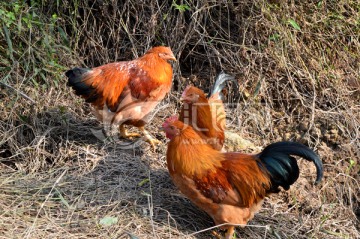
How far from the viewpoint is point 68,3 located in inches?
210

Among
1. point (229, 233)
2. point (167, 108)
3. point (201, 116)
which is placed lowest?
point (229, 233)

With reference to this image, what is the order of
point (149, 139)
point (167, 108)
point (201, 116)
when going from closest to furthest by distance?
1. point (201, 116)
2. point (149, 139)
3. point (167, 108)

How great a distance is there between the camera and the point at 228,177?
144 inches

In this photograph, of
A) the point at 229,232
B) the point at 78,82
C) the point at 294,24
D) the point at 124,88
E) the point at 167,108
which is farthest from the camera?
the point at 167,108

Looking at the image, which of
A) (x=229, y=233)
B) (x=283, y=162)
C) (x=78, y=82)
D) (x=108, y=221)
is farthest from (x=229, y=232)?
(x=78, y=82)

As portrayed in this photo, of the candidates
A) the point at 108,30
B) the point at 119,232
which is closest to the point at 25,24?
the point at 108,30

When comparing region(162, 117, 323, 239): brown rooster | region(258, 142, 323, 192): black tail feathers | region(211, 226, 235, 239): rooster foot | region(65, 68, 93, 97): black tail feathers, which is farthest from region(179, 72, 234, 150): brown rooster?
region(65, 68, 93, 97): black tail feathers

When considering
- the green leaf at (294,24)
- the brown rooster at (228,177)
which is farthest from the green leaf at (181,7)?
the brown rooster at (228,177)

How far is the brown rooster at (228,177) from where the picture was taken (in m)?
3.53

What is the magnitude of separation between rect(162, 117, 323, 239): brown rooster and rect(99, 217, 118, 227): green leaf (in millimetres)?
575

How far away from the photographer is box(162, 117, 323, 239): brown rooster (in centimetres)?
353

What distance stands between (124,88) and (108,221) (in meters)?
1.35

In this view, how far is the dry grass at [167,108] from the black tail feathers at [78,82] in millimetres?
561

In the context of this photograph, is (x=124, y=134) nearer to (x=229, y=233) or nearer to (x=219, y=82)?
(x=219, y=82)
